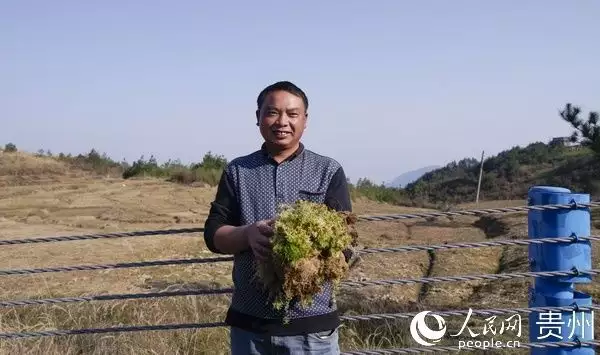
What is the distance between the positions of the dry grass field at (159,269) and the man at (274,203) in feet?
5.85

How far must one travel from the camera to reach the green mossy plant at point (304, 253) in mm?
2025

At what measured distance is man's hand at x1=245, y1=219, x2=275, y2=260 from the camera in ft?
6.79

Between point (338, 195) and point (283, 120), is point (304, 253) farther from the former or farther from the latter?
point (283, 120)

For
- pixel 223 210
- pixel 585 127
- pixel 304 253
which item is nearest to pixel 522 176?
pixel 585 127

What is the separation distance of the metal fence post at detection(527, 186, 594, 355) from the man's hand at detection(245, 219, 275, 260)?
1.49 m

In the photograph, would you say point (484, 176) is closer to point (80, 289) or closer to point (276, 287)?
point (80, 289)

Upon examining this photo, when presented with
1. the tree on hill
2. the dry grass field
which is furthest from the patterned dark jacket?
the tree on hill

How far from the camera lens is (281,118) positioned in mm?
2299

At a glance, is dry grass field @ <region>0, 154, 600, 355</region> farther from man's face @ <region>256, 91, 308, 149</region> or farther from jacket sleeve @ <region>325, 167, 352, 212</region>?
man's face @ <region>256, 91, 308, 149</region>

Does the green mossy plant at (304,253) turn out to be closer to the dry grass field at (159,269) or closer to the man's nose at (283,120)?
the man's nose at (283,120)

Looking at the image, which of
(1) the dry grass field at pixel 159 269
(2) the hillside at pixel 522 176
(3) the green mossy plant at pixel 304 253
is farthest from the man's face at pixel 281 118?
(2) the hillside at pixel 522 176

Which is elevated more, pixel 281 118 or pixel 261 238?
pixel 281 118

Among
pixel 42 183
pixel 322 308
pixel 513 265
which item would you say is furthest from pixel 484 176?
pixel 322 308

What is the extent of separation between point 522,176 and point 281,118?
99.6ft
